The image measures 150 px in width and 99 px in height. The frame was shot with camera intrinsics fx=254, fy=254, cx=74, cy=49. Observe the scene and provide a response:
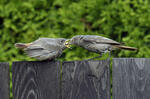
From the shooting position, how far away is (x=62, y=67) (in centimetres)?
197

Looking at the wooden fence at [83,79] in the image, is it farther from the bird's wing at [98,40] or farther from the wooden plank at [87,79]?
the bird's wing at [98,40]

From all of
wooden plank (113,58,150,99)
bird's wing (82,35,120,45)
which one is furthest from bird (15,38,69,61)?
wooden plank (113,58,150,99)

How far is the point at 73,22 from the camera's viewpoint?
3445 mm

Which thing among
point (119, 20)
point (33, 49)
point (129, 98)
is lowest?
point (129, 98)

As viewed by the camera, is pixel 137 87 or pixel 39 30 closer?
pixel 137 87

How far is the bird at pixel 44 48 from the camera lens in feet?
6.05

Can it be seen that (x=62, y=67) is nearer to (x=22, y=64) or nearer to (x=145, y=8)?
(x=22, y=64)

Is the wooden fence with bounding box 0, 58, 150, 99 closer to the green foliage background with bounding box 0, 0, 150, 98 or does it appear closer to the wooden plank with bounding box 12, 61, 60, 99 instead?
the wooden plank with bounding box 12, 61, 60, 99

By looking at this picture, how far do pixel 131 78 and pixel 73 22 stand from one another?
5.49 feet

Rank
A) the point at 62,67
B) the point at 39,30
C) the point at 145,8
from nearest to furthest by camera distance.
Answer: the point at 62,67
the point at 145,8
the point at 39,30

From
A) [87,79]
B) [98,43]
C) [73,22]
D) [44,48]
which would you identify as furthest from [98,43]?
[73,22]

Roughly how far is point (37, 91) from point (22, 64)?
9.4 inches

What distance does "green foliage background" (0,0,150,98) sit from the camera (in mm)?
3172

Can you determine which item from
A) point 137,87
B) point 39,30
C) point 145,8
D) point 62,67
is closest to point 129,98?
point 137,87
